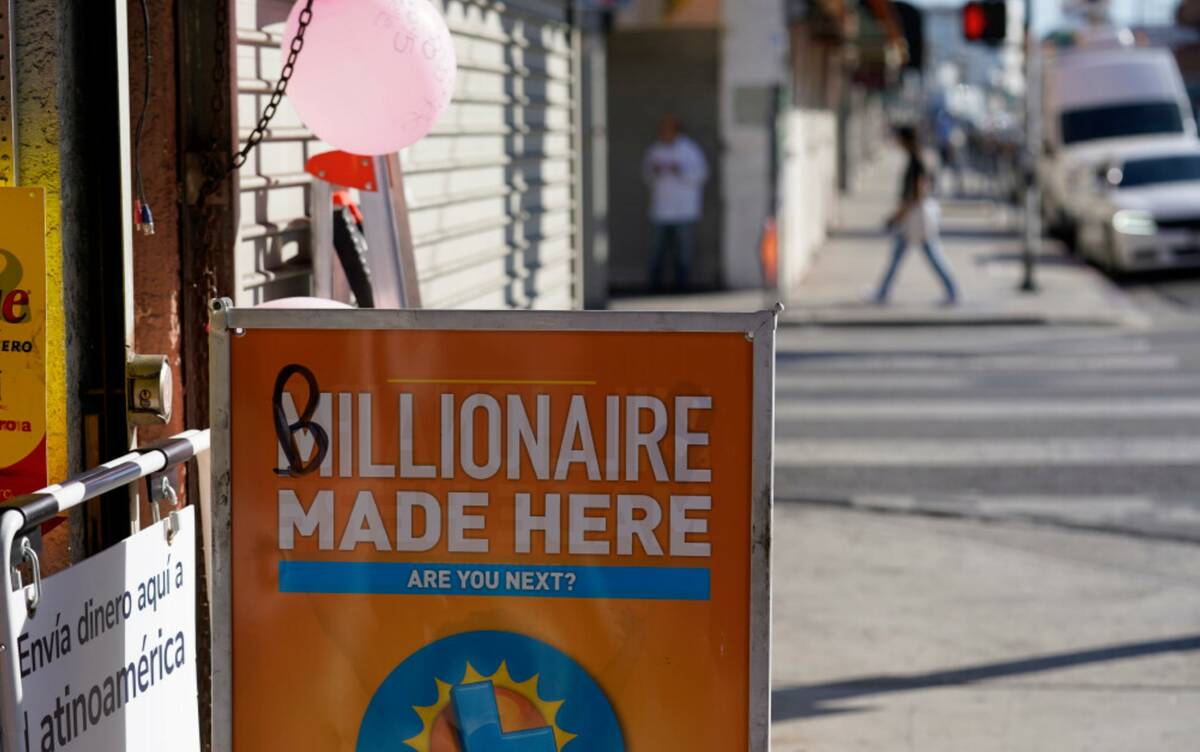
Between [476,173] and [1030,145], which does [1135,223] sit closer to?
[1030,145]

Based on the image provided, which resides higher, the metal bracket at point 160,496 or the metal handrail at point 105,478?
the metal handrail at point 105,478

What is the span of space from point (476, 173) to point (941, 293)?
1306 cm

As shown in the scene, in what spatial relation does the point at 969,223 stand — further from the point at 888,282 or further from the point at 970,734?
the point at 970,734

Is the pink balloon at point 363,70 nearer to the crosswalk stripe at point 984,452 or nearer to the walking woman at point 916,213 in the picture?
the crosswalk stripe at point 984,452

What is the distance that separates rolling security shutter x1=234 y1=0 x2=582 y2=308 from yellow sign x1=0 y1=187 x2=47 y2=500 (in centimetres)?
119

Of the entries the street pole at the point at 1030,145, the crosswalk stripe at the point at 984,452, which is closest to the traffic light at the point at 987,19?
the street pole at the point at 1030,145

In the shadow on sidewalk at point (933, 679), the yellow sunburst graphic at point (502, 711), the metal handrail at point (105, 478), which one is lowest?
the shadow on sidewalk at point (933, 679)

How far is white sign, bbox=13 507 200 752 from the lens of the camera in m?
3.29

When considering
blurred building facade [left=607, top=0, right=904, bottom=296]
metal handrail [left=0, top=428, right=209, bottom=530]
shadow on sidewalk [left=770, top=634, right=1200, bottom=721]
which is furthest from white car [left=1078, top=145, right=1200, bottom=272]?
metal handrail [left=0, top=428, right=209, bottom=530]

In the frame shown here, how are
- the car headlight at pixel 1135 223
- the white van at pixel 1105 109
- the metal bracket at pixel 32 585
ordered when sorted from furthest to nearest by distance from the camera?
the white van at pixel 1105 109, the car headlight at pixel 1135 223, the metal bracket at pixel 32 585

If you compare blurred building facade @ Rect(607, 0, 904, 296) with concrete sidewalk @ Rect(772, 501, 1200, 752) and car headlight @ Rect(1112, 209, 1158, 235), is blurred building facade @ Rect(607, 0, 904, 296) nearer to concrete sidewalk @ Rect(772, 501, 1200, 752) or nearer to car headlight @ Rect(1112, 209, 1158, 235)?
car headlight @ Rect(1112, 209, 1158, 235)

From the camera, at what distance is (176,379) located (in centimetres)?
478

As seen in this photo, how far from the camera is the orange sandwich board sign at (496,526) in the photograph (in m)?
3.54

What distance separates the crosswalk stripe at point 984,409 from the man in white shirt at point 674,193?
7.22 m
